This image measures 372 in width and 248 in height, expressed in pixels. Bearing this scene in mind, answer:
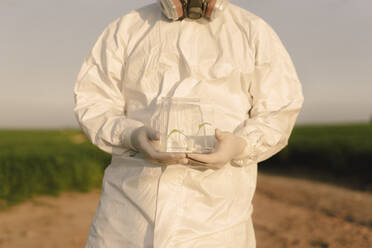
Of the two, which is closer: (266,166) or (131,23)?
(131,23)

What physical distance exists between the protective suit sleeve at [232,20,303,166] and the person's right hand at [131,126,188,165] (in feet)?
1.01

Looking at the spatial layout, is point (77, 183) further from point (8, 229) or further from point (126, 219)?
point (126, 219)

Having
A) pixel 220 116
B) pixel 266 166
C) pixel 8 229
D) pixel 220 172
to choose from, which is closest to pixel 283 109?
pixel 220 116

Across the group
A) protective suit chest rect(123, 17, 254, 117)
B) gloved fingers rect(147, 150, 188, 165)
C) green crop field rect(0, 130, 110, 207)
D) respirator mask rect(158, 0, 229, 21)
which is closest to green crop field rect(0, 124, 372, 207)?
green crop field rect(0, 130, 110, 207)

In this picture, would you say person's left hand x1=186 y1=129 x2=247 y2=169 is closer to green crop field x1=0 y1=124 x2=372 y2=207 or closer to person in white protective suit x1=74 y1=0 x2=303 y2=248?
person in white protective suit x1=74 y1=0 x2=303 y2=248

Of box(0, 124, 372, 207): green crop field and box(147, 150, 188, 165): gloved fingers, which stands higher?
box(147, 150, 188, 165): gloved fingers

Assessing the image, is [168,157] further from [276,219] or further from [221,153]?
→ [276,219]

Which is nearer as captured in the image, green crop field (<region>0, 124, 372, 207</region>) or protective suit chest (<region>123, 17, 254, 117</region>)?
protective suit chest (<region>123, 17, 254, 117</region>)

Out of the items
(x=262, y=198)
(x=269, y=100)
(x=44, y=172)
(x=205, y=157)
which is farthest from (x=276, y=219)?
(x=205, y=157)

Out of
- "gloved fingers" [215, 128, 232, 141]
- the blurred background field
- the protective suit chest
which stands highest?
the protective suit chest

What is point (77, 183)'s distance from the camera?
688 centimetres

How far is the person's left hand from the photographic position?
1.16 m

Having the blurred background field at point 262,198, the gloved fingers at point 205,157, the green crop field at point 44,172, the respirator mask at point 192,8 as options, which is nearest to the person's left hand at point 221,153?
the gloved fingers at point 205,157

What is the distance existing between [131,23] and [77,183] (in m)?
5.81
